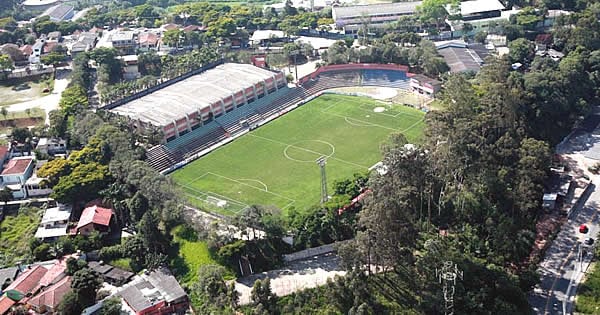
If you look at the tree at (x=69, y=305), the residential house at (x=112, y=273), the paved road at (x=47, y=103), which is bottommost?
the residential house at (x=112, y=273)

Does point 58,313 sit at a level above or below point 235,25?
below

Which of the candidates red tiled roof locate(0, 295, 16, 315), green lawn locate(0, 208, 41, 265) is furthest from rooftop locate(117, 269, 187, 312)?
green lawn locate(0, 208, 41, 265)

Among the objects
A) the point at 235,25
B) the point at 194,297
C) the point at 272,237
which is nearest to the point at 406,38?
the point at 235,25

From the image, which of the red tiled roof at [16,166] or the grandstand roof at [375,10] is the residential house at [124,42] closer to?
the grandstand roof at [375,10]

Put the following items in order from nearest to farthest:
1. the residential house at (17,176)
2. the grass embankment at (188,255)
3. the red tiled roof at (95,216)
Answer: the grass embankment at (188,255) → the red tiled roof at (95,216) → the residential house at (17,176)

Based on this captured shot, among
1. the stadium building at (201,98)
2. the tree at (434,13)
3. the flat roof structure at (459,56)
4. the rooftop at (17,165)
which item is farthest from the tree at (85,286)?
the tree at (434,13)

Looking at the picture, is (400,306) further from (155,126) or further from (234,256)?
(155,126)
